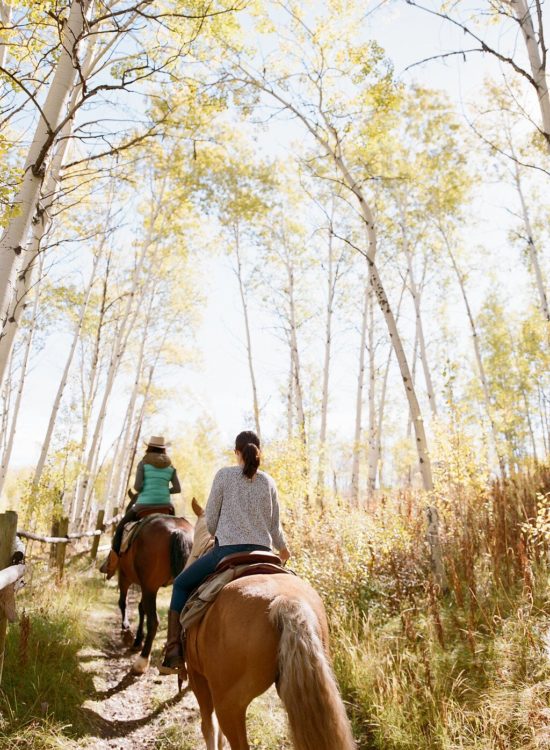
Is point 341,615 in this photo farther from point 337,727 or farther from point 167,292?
point 167,292

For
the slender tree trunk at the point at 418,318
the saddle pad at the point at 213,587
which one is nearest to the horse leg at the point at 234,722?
the saddle pad at the point at 213,587

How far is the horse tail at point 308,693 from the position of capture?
190cm

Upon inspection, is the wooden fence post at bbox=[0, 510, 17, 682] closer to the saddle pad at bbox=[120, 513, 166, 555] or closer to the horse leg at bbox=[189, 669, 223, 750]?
the horse leg at bbox=[189, 669, 223, 750]

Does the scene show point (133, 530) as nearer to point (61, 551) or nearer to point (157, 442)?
point (157, 442)

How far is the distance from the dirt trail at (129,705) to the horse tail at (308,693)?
178cm

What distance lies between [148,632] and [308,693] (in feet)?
10.2

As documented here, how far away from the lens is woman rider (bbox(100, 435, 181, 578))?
541 cm

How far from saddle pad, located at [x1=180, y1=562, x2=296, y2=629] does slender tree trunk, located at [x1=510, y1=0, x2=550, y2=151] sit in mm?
3850

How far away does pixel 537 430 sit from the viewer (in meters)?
23.1

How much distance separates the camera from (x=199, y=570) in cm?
300

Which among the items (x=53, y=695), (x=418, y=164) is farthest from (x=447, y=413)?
(x=418, y=164)

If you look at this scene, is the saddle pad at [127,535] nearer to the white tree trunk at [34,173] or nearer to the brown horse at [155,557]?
the brown horse at [155,557]

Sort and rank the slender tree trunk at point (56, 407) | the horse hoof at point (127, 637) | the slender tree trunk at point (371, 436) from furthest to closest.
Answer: the slender tree trunk at point (371, 436), the slender tree trunk at point (56, 407), the horse hoof at point (127, 637)

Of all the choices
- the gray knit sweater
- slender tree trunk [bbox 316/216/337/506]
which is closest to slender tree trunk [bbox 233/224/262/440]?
slender tree trunk [bbox 316/216/337/506]
